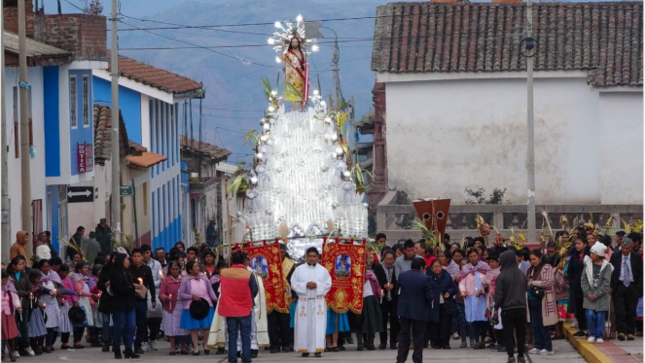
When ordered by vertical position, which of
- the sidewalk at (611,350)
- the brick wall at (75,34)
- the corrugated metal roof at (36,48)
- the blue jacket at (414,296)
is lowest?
the sidewalk at (611,350)

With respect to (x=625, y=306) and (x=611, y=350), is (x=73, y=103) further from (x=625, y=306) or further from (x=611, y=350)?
(x=611, y=350)

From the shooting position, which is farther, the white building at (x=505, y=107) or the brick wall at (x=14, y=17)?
the white building at (x=505, y=107)

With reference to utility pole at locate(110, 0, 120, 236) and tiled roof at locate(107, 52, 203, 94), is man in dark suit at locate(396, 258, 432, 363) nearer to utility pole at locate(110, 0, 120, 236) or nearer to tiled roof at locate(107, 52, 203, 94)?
utility pole at locate(110, 0, 120, 236)

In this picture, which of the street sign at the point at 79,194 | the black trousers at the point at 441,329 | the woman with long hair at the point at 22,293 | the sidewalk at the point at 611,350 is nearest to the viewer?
the sidewalk at the point at 611,350

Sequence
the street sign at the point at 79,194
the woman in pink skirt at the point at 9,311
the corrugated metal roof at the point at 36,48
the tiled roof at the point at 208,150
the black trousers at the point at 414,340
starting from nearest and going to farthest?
the black trousers at the point at 414,340 < the woman in pink skirt at the point at 9,311 < the corrugated metal roof at the point at 36,48 < the street sign at the point at 79,194 < the tiled roof at the point at 208,150

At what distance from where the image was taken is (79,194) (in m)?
33.3

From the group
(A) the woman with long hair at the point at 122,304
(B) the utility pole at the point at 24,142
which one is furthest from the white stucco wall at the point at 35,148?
(A) the woman with long hair at the point at 122,304

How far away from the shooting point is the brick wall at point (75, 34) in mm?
35750

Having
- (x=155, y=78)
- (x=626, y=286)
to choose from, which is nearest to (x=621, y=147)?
(x=155, y=78)

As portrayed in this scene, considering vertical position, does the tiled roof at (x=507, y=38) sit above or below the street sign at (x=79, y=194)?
above

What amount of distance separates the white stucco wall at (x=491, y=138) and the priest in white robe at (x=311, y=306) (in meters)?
20.7

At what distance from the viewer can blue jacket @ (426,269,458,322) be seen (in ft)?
73.4

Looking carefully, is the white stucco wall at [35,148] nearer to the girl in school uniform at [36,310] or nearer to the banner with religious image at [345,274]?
the girl in school uniform at [36,310]

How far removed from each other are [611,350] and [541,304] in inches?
50.6
